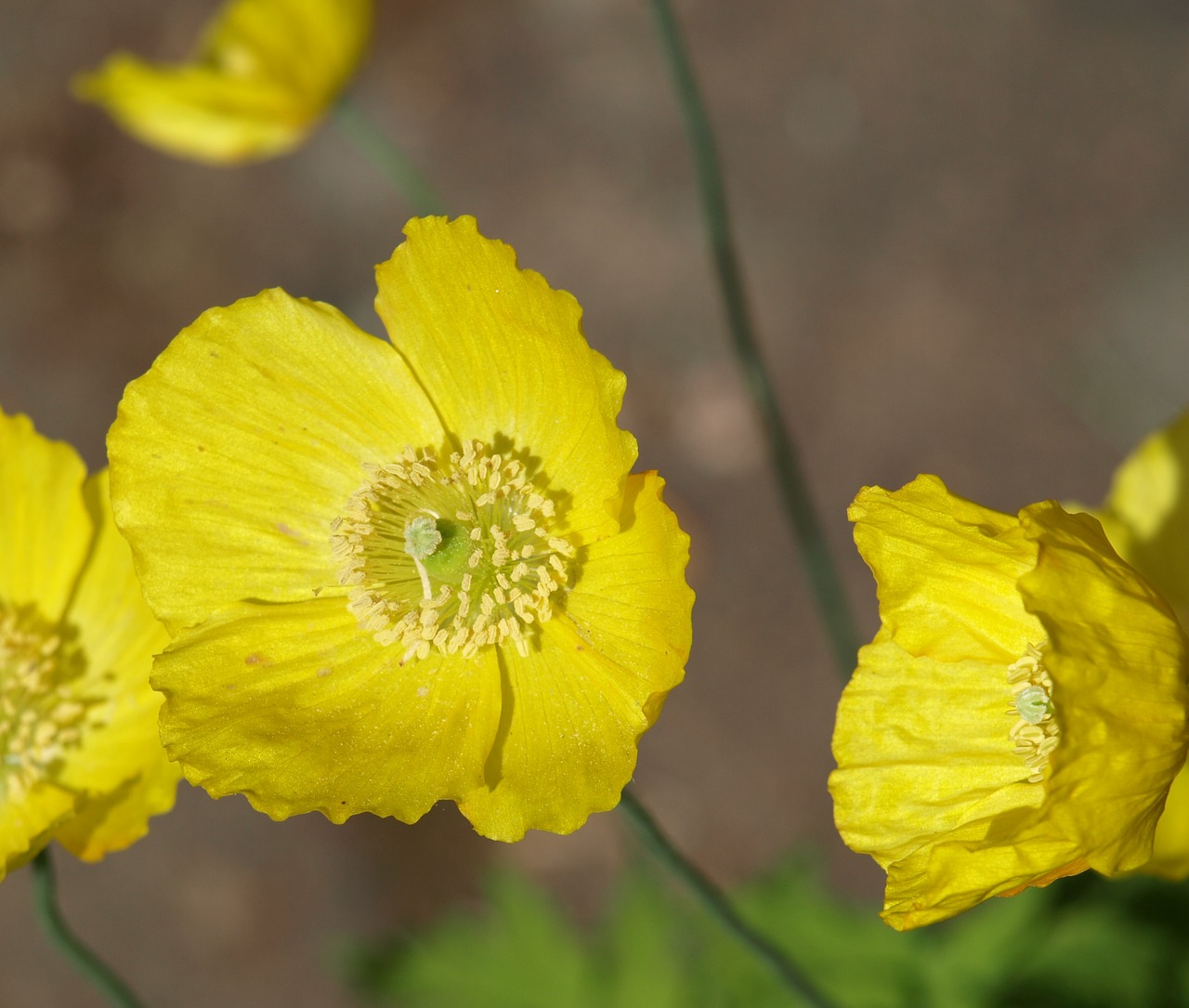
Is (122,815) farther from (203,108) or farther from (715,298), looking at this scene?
(715,298)

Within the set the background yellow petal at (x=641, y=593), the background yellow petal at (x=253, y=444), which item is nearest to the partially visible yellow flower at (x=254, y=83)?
the background yellow petal at (x=253, y=444)

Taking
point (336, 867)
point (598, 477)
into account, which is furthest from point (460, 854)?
point (598, 477)

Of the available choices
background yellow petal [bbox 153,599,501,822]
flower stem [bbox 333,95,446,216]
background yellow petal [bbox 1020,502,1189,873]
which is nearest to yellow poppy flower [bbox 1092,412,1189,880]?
background yellow petal [bbox 1020,502,1189,873]

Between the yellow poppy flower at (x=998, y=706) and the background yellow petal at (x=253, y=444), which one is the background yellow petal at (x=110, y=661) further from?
the yellow poppy flower at (x=998, y=706)

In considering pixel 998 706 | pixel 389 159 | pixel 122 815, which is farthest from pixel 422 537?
pixel 389 159

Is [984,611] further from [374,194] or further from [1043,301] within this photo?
[374,194]

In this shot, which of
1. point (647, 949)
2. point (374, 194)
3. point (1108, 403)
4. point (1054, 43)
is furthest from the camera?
point (374, 194)

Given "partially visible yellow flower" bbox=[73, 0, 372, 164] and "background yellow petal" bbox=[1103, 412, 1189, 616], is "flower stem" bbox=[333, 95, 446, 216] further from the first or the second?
"background yellow petal" bbox=[1103, 412, 1189, 616]
